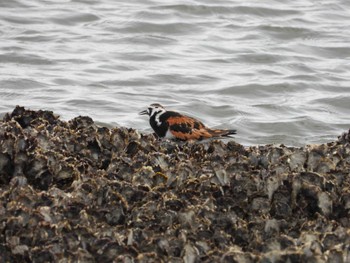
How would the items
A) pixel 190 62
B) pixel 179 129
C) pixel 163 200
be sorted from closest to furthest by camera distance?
pixel 163 200
pixel 179 129
pixel 190 62

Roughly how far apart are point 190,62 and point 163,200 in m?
9.12

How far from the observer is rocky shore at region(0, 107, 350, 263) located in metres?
4.61

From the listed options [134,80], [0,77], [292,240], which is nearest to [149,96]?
[134,80]

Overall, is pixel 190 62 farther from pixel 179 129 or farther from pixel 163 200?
pixel 163 200

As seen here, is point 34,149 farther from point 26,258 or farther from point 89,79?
Result: point 89,79

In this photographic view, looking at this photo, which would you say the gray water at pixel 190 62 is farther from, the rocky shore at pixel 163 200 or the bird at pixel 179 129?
the rocky shore at pixel 163 200

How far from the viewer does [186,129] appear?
7.91m

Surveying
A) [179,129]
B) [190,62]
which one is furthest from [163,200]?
[190,62]

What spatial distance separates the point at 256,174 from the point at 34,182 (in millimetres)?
1363

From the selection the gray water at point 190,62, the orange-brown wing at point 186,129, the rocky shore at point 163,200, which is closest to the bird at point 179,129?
the orange-brown wing at point 186,129

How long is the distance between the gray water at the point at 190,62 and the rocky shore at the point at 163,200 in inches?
203

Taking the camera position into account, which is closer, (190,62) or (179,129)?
(179,129)

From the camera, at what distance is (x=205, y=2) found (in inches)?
679

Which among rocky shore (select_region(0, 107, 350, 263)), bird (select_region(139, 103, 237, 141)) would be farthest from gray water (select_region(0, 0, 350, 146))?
rocky shore (select_region(0, 107, 350, 263))
